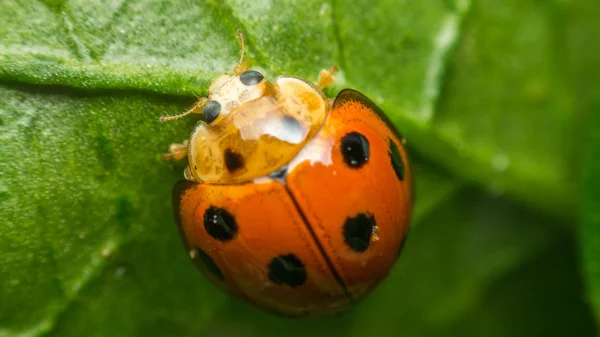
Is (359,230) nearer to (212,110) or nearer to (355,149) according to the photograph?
(355,149)

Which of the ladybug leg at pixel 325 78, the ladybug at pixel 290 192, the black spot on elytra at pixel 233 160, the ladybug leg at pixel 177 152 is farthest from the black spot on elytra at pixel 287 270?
the ladybug leg at pixel 325 78

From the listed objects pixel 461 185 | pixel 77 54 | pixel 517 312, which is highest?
pixel 77 54

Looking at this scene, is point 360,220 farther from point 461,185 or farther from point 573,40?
point 573,40

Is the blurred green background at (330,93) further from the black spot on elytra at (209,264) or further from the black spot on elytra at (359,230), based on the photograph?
the black spot on elytra at (359,230)

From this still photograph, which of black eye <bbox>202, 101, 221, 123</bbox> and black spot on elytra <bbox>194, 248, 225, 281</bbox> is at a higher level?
black eye <bbox>202, 101, 221, 123</bbox>

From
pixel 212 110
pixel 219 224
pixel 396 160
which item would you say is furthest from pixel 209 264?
pixel 396 160

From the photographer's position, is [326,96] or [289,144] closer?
[289,144]

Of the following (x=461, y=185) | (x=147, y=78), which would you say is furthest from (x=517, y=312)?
(x=147, y=78)

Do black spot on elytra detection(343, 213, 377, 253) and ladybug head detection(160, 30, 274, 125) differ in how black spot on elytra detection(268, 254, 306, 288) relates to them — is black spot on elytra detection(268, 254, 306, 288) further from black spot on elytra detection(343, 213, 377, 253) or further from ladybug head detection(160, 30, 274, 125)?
ladybug head detection(160, 30, 274, 125)

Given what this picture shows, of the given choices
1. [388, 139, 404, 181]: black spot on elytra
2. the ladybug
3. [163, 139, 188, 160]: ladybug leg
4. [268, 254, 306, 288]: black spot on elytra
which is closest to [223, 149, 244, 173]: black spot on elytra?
the ladybug
